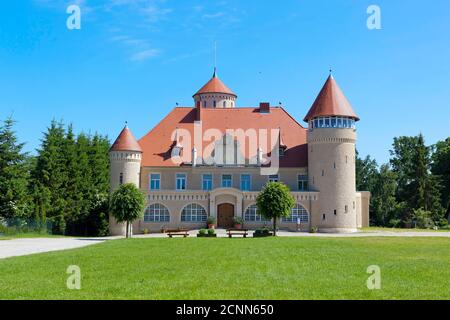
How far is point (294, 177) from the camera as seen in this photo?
174ft

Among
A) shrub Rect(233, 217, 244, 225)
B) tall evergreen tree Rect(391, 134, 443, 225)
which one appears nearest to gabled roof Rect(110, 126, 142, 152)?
shrub Rect(233, 217, 244, 225)

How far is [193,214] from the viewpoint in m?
51.2

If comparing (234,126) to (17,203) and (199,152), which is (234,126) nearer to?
(199,152)

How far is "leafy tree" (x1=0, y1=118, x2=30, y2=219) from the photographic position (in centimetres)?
4884

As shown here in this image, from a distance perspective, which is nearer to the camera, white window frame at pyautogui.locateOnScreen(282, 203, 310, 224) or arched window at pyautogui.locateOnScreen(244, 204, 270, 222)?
white window frame at pyautogui.locateOnScreen(282, 203, 310, 224)

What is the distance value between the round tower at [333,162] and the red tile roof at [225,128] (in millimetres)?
3290

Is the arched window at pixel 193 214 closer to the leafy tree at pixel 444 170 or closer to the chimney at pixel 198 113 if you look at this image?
the chimney at pixel 198 113

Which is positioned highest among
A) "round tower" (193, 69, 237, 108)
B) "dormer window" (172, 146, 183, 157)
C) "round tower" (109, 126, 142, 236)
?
"round tower" (193, 69, 237, 108)

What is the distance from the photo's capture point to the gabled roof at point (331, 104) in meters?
49.8

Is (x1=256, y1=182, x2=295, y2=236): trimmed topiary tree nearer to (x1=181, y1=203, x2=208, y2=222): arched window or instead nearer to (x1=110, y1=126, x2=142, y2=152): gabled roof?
(x1=181, y1=203, x2=208, y2=222): arched window

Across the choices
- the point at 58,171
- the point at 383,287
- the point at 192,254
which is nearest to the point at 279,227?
the point at 58,171

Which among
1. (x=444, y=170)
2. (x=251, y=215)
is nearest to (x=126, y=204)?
(x=251, y=215)
